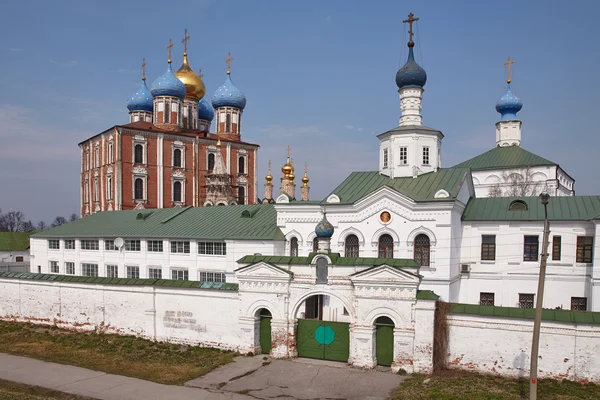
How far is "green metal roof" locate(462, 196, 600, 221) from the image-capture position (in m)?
22.5

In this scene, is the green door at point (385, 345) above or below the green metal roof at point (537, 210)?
below

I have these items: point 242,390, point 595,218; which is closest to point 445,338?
point 242,390

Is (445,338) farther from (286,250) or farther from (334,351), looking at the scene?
(286,250)

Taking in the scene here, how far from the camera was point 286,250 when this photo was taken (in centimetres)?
2600

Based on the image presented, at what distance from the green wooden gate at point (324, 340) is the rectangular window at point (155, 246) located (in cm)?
1452

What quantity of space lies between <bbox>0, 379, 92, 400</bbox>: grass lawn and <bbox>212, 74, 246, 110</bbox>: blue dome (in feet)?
150

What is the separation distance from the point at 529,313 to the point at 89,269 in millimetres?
27406

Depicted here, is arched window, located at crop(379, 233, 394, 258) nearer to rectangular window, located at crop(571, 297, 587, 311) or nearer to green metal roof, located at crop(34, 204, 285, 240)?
green metal roof, located at crop(34, 204, 285, 240)

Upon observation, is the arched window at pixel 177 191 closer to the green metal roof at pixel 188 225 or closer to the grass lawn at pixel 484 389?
the green metal roof at pixel 188 225

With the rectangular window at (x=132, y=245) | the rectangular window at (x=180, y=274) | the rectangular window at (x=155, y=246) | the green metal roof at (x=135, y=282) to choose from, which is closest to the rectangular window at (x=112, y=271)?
the rectangular window at (x=132, y=245)

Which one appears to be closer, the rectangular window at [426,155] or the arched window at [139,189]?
the rectangular window at [426,155]

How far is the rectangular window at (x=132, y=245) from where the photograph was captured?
3033cm

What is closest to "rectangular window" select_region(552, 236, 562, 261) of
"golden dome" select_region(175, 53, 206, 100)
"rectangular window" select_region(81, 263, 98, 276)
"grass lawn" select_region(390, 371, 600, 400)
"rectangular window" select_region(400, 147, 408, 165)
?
"rectangular window" select_region(400, 147, 408, 165)

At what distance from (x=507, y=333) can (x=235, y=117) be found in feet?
155
